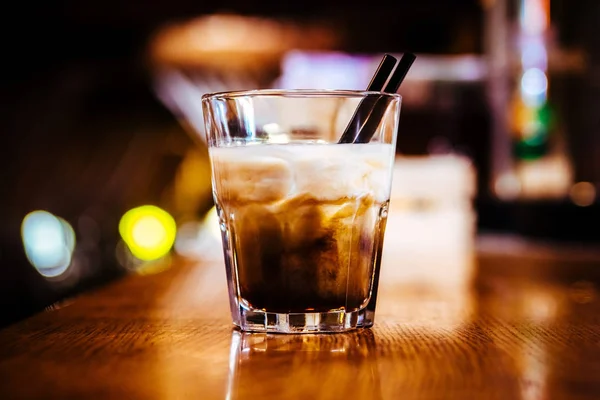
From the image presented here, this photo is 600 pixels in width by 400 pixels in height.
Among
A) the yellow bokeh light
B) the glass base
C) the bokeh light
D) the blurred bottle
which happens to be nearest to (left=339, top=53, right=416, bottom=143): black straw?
the glass base

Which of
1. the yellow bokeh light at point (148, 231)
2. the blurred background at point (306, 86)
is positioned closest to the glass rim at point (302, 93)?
the blurred background at point (306, 86)

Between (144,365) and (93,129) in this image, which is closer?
(144,365)

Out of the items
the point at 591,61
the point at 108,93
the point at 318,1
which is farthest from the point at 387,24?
the point at 108,93

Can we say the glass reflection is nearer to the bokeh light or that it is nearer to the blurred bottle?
the blurred bottle

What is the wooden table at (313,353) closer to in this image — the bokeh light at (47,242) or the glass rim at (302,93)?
the glass rim at (302,93)

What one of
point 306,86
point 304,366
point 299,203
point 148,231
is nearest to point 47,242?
point 148,231

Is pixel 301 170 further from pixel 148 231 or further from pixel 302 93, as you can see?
pixel 148 231

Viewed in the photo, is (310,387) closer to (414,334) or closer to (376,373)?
(376,373)
